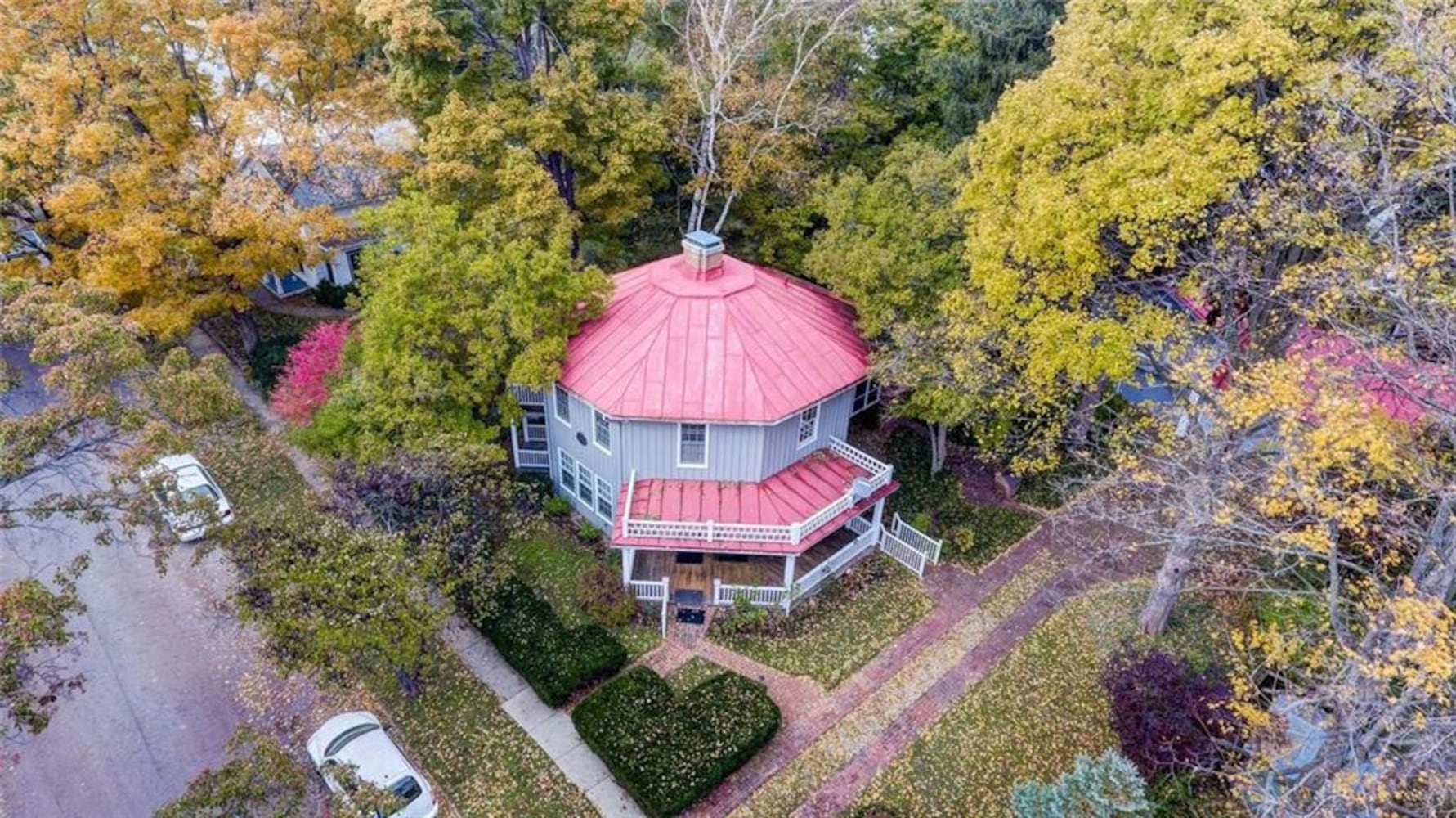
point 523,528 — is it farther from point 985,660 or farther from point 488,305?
Answer: point 985,660

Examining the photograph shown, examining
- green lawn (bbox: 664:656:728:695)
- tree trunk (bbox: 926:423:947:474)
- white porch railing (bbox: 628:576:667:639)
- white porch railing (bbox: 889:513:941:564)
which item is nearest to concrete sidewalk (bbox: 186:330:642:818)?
green lawn (bbox: 664:656:728:695)

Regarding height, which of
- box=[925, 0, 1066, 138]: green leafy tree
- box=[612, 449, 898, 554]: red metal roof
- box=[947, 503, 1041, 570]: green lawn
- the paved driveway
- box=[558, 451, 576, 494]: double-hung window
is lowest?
the paved driveway

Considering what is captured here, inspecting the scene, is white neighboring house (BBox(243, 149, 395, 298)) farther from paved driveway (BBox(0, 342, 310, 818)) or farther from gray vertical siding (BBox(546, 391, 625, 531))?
paved driveway (BBox(0, 342, 310, 818))

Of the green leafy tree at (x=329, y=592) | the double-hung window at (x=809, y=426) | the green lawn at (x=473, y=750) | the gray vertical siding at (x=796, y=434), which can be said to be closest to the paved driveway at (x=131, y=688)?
the green leafy tree at (x=329, y=592)

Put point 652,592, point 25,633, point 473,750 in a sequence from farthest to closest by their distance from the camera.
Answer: point 652,592, point 473,750, point 25,633

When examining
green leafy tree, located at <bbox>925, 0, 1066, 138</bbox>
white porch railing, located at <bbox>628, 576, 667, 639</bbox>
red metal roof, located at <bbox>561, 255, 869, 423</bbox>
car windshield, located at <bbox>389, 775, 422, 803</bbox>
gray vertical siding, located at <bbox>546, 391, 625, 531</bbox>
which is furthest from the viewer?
green leafy tree, located at <bbox>925, 0, 1066, 138</bbox>

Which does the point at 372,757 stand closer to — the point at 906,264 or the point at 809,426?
the point at 809,426

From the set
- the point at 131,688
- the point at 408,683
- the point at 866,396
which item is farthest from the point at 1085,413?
the point at 131,688
